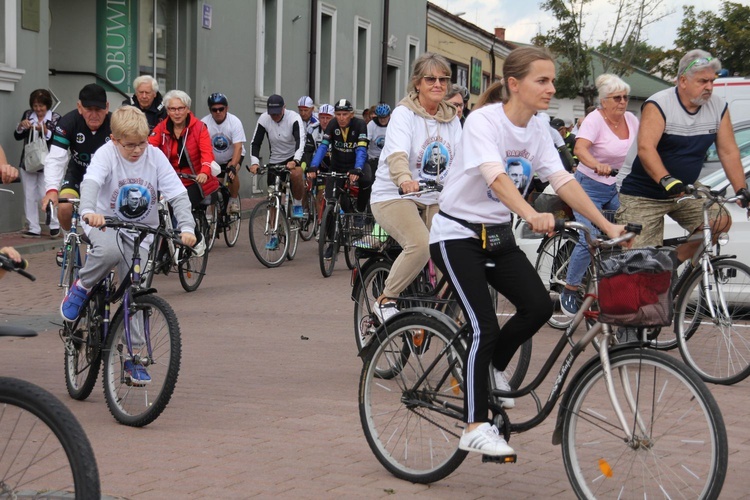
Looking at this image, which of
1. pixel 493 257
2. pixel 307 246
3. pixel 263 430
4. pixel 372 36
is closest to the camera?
pixel 493 257

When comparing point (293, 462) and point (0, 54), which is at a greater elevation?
point (0, 54)

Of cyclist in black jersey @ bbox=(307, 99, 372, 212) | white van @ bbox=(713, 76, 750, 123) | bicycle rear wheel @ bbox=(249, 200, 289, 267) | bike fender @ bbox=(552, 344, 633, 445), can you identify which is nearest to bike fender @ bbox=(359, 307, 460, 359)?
bike fender @ bbox=(552, 344, 633, 445)

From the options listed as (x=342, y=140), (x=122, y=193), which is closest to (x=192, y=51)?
(x=342, y=140)

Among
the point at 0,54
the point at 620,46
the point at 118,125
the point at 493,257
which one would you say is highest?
→ the point at 620,46

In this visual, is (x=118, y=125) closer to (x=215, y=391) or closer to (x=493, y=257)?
A: (x=215, y=391)

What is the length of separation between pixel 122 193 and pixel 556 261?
400 cm

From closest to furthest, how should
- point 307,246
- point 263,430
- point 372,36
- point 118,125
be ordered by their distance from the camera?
point 263,430, point 118,125, point 307,246, point 372,36

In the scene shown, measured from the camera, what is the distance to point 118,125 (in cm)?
684

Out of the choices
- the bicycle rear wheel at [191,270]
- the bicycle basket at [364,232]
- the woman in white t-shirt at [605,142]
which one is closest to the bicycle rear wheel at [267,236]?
the bicycle rear wheel at [191,270]

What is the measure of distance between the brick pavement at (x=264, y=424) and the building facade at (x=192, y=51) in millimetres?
5854

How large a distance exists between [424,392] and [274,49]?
70.8ft

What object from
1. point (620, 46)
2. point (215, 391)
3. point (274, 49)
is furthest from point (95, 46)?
point (620, 46)

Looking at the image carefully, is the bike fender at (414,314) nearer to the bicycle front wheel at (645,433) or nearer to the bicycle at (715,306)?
the bicycle front wheel at (645,433)

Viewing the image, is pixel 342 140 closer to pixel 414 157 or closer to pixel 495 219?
pixel 414 157
